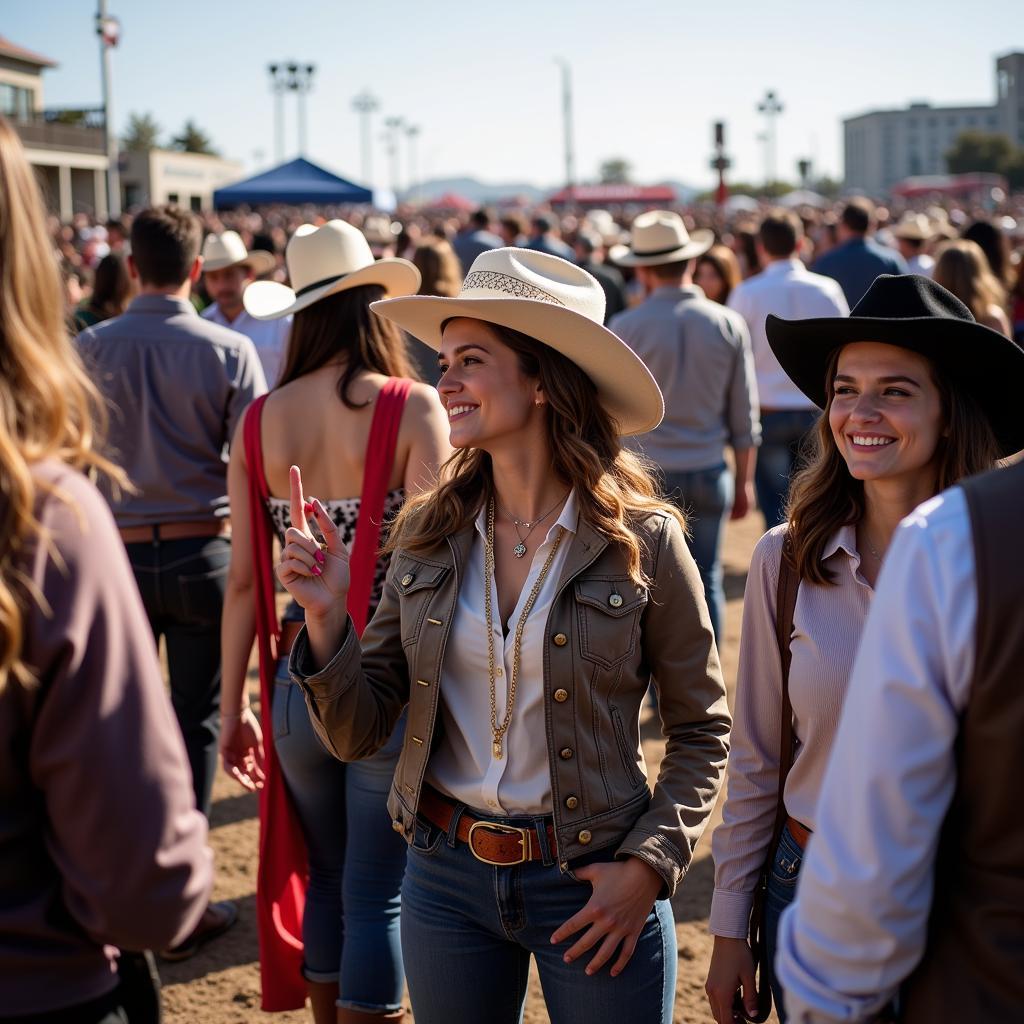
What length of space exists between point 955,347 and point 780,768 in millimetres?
906

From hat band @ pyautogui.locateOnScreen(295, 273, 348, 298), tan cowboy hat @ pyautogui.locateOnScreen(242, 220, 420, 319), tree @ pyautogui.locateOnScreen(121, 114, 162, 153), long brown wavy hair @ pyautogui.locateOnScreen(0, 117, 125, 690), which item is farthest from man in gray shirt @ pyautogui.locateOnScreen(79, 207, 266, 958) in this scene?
tree @ pyautogui.locateOnScreen(121, 114, 162, 153)

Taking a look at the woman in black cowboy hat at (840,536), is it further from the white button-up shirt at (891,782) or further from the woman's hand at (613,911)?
the white button-up shirt at (891,782)

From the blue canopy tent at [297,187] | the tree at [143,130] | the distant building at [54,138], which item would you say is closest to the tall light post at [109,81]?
the blue canopy tent at [297,187]

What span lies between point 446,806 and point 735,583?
6497 mm

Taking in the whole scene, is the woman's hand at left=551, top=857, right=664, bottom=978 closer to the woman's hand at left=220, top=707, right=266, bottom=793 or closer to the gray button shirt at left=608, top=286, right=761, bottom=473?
the woman's hand at left=220, top=707, right=266, bottom=793

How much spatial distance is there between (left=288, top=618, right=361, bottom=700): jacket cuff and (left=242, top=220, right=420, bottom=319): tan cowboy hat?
140 centimetres

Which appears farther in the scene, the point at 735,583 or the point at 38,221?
the point at 735,583

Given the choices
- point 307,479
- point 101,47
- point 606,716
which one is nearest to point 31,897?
point 606,716

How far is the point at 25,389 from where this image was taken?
1.57 meters

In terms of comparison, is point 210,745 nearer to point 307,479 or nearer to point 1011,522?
point 307,479

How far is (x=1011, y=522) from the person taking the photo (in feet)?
4.66

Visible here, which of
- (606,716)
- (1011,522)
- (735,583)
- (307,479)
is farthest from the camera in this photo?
(735,583)

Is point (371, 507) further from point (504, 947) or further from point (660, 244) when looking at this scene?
point (660, 244)

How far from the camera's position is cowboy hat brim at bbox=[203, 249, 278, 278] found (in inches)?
275
